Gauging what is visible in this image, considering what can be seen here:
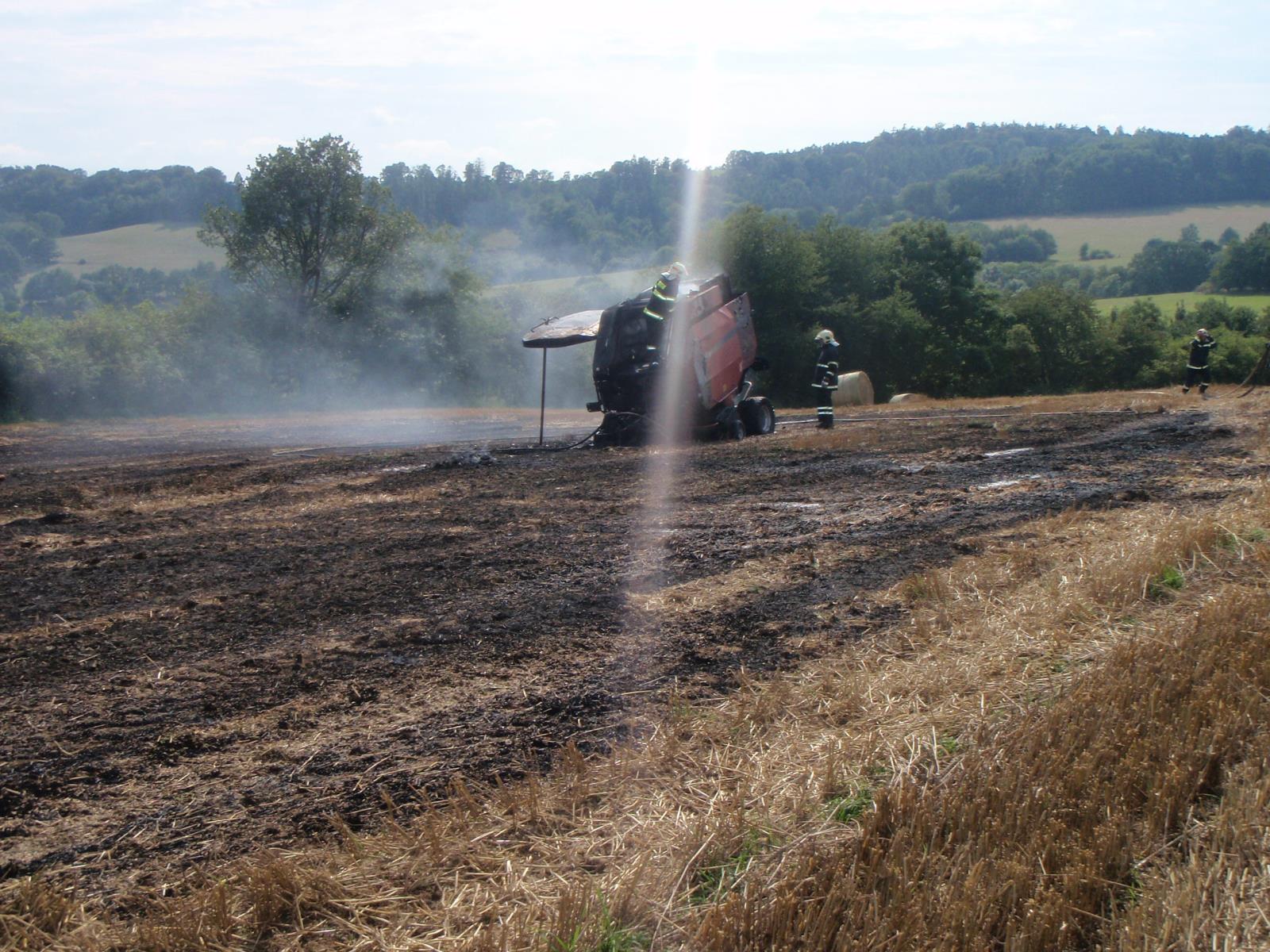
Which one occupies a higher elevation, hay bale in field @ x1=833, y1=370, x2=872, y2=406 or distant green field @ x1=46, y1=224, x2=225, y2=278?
distant green field @ x1=46, y1=224, x2=225, y2=278

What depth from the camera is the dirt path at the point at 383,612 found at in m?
3.79

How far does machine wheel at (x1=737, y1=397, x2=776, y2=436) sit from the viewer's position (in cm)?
1612

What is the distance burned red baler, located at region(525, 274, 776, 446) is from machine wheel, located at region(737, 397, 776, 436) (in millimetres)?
353

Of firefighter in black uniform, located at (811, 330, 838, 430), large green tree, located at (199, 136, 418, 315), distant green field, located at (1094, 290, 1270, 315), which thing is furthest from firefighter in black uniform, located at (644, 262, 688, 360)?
distant green field, located at (1094, 290, 1270, 315)

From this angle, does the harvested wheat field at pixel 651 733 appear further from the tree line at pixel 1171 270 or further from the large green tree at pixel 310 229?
the tree line at pixel 1171 270

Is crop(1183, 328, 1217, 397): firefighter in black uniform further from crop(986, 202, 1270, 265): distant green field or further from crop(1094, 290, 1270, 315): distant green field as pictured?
crop(986, 202, 1270, 265): distant green field

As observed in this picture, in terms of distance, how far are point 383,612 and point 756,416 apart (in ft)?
35.7

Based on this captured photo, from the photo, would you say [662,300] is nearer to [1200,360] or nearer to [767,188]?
[1200,360]

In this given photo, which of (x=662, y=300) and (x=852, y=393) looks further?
(x=852, y=393)

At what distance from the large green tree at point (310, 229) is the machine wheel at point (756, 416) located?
33.1m

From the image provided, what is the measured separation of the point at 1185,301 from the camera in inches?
2830

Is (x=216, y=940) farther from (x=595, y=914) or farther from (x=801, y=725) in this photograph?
(x=801, y=725)

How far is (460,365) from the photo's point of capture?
4775 cm

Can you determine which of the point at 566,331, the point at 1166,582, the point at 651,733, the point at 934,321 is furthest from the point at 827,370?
the point at 934,321
